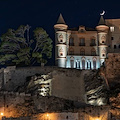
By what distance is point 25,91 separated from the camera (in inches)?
2124

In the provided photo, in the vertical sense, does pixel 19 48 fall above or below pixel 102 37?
below

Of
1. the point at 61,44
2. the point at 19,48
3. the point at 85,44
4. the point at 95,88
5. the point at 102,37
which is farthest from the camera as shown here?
the point at 85,44

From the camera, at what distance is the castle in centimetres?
6856

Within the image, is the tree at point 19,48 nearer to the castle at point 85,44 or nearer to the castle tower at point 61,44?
the castle tower at point 61,44

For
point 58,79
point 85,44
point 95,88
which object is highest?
point 85,44

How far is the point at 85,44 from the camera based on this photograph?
7112 cm

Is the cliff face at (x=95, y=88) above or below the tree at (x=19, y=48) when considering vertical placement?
below

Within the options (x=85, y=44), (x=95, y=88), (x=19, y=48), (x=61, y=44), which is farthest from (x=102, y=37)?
(x=19, y=48)

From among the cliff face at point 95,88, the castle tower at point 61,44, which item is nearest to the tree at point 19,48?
the castle tower at point 61,44

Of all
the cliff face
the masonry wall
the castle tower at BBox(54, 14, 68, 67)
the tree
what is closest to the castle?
the castle tower at BBox(54, 14, 68, 67)

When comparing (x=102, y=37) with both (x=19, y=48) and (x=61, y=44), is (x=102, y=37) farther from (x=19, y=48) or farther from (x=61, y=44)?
(x=19, y=48)

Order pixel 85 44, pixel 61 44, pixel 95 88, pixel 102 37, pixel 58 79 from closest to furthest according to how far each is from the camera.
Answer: pixel 95 88, pixel 58 79, pixel 61 44, pixel 102 37, pixel 85 44

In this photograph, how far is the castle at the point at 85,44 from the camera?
6856 centimetres

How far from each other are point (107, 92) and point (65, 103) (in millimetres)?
8304
